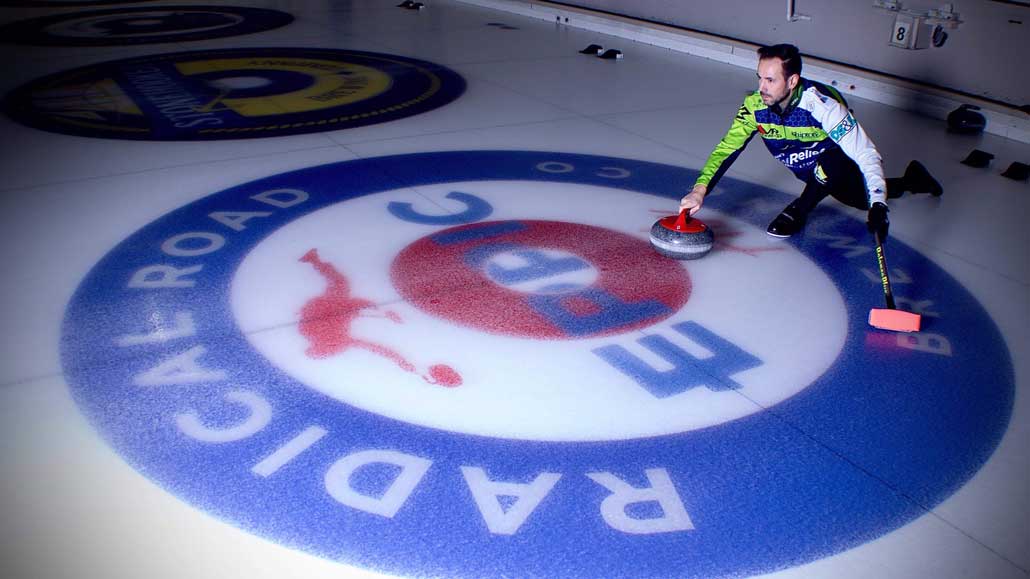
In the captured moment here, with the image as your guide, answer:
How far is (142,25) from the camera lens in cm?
927

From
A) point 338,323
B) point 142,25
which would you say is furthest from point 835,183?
point 142,25

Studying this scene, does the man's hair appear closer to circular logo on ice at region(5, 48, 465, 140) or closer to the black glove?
the black glove

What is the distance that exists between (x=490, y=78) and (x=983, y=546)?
18.9 feet

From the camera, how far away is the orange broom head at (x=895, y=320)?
3.16 m

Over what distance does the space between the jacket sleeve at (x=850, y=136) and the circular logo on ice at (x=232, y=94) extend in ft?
10.6

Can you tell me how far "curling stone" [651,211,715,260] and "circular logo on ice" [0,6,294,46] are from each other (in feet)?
21.9

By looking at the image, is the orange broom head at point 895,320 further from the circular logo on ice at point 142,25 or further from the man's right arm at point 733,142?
the circular logo on ice at point 142,25

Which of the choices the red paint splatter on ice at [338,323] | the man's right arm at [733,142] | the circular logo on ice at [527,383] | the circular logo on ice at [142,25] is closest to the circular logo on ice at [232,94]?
the circular logo on ice at [142,25]

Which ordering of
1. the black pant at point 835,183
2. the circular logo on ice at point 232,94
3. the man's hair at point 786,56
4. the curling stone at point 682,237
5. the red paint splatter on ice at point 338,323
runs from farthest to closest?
the circular logo on ice at point 232,94, the black pant at point 835,183, the curling stone at point 682,237, the man's hair at point 786,56, the red paint splatter on ice at point 338,323

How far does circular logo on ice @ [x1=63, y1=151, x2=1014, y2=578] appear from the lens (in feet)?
7.21

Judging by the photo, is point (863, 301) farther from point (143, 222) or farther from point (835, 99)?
point (143, 222)

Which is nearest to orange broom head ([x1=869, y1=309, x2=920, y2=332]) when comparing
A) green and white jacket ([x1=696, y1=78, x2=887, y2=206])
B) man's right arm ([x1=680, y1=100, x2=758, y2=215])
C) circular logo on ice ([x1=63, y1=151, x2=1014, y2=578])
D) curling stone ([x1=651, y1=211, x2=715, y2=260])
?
circular logo on ice ([x1=63, y1=151, x2=1014, y2=578])

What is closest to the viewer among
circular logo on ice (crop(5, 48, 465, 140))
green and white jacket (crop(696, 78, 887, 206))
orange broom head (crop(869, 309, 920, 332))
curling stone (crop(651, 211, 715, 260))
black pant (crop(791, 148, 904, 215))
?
orange broom head (crop(869, 309, 920, 332))

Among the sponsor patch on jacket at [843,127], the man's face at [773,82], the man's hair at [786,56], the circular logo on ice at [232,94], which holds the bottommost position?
the circular logo on ice at [232,94]
